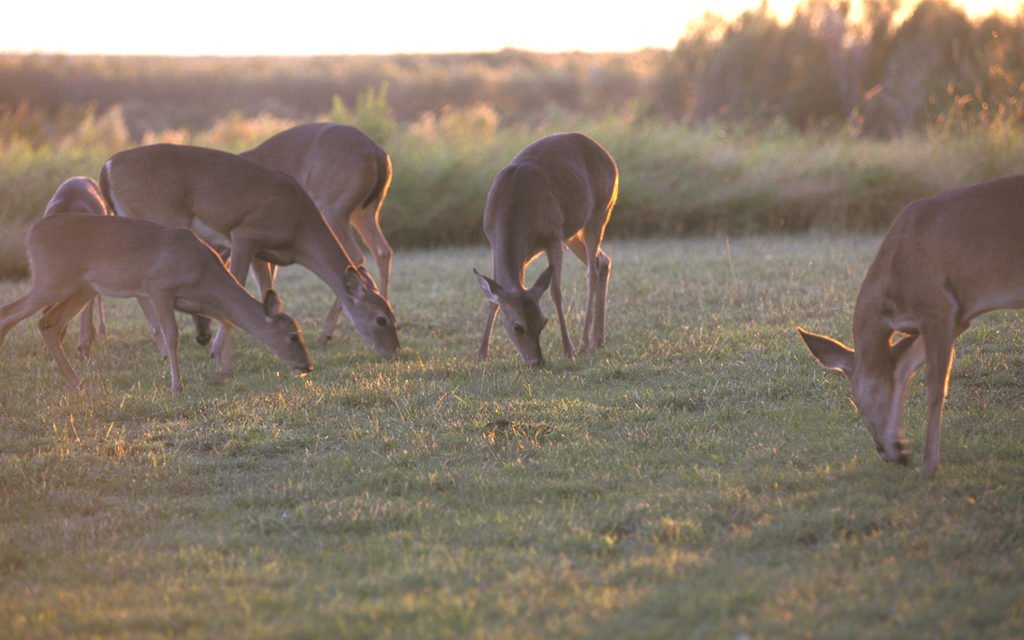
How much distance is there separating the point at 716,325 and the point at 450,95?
3420 cm

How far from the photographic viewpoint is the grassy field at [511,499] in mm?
3852

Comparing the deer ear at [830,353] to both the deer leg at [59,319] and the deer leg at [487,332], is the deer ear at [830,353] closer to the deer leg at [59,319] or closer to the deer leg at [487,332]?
the deer leg at [487,332]

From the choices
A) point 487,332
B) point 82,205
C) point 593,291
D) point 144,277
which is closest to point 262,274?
point 82,205

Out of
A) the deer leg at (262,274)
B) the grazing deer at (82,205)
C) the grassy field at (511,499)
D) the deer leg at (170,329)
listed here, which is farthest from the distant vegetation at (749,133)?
the grassy field at (511,499)

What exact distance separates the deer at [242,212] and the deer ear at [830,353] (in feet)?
13.4

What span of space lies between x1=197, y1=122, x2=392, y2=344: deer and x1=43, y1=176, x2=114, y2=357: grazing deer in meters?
1.51

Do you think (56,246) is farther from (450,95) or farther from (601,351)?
(450,95)

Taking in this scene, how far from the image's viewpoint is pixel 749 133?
2150cm

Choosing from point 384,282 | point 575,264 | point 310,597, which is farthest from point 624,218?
point 310,597

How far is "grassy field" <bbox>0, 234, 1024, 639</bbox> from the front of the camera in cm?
385

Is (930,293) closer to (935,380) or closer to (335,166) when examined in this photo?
(935,380)

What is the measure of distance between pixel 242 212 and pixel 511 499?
4578 mm

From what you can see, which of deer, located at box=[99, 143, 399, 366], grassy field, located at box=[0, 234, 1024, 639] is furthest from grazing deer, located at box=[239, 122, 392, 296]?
grassy field, located at box=[0, 234, 1024, 639]

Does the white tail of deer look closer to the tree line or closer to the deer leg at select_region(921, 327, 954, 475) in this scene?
the deer leg at select_region(921, 327, 954, 475)
